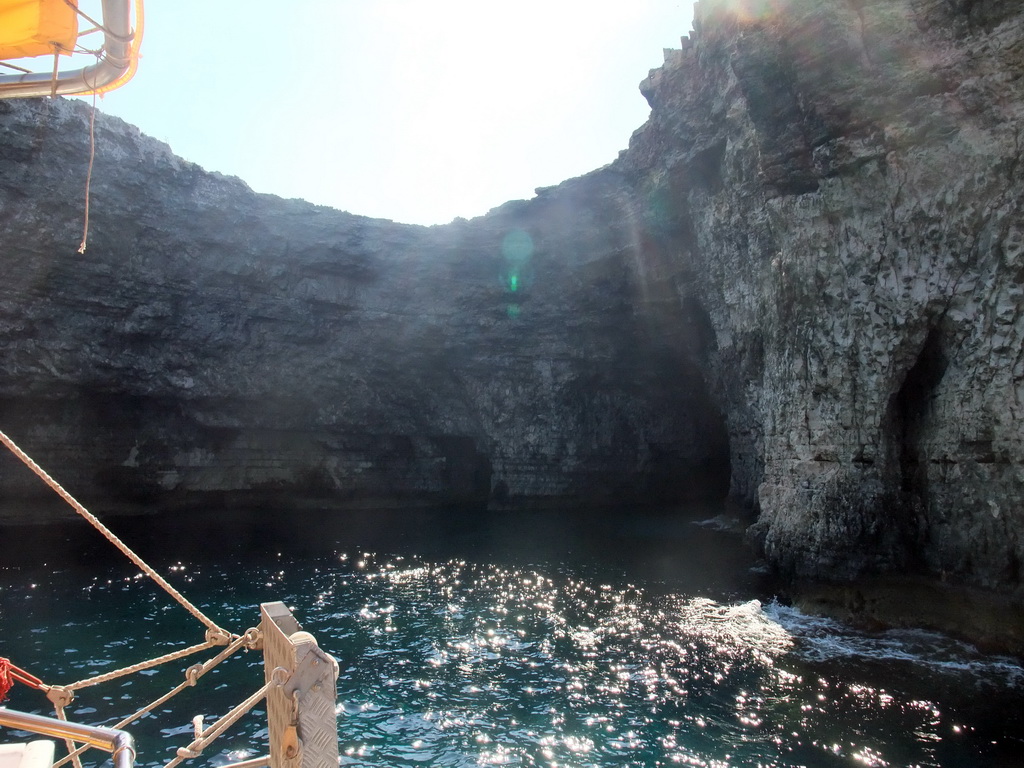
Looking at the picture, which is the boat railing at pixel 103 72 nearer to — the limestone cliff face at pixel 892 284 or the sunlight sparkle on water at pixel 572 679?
the sunlight sparkle on water at pixel 572 679

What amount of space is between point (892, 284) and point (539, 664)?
13.0m

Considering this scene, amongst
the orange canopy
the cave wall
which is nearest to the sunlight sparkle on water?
the orange canopy

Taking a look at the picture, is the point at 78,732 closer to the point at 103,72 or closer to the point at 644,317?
the point at 103,72

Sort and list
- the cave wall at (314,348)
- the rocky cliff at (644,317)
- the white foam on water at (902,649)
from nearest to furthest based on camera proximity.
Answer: the white foam on water at (902,649)
the rocky cliff at (644,317)
the cave wall at (314,348)

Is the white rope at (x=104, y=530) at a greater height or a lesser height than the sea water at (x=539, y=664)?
greater

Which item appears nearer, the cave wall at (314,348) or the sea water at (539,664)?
the sea water at (539,664)

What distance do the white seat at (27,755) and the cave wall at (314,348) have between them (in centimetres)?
2877

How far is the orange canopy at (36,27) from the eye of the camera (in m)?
5.73

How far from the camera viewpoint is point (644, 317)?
35.6m

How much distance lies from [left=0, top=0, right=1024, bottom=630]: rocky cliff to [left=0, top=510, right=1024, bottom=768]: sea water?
3269 mm

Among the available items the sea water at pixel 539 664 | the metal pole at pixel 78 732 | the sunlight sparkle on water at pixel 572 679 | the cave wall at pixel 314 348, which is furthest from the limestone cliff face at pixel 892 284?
the metal pole at pixel 78 732

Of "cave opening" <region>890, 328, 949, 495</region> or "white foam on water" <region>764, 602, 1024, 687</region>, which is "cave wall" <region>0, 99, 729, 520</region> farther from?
"white foam on water" <region>764, 602, 1024, 687</region>

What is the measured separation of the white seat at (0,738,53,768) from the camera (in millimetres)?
4043

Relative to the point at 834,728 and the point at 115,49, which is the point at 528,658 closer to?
the point at 834,728
